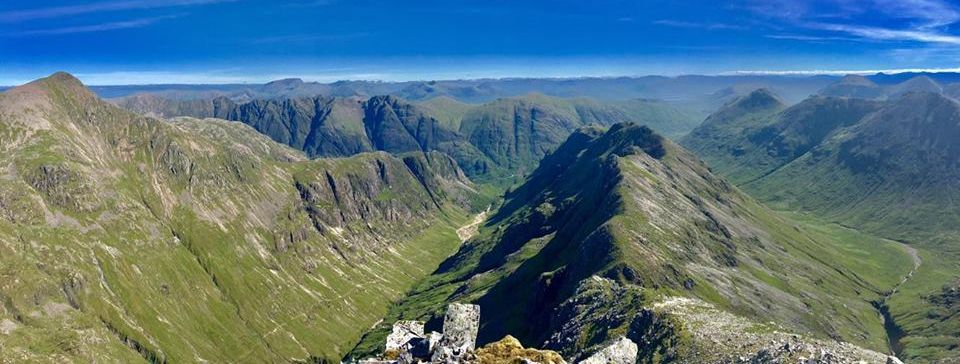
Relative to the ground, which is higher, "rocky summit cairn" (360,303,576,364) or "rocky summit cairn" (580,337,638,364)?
"rocky summit cairn" (360,303,576,364)

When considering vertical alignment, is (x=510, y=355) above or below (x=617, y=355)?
above

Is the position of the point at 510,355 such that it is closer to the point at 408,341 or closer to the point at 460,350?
the point at 460,350

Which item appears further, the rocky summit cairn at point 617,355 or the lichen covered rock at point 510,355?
the rocky summit cairn at point 617,355

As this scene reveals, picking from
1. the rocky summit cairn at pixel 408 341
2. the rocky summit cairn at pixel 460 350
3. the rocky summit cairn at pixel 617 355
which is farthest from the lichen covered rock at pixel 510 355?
the rocky summit cairn at pixel 408 341

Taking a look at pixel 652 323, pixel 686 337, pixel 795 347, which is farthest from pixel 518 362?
pixel 652 323

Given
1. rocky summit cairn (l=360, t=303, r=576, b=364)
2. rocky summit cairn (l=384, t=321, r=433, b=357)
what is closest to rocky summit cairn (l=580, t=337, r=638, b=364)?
rocky summit cairn (l=360, t=303, r=576, b=364)

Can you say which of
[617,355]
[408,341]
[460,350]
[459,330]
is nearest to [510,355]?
[460,350]

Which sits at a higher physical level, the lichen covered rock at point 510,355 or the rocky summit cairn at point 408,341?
the lichen covered rock at point 510,355

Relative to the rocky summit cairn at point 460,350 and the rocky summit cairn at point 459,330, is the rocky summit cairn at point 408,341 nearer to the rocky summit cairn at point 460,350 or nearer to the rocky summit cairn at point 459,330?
the rocky summit cairn at point 460,350

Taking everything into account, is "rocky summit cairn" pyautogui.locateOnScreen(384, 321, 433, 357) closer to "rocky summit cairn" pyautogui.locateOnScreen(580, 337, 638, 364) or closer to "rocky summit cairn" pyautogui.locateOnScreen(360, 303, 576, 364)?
"rocky summit cairn" pyautogui.locateOnScreen(360, 303, 576, 364)

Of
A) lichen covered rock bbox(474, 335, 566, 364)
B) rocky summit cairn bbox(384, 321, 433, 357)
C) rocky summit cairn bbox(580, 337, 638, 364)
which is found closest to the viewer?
lichen covered rock bbox(474, 335, 566, 364)
